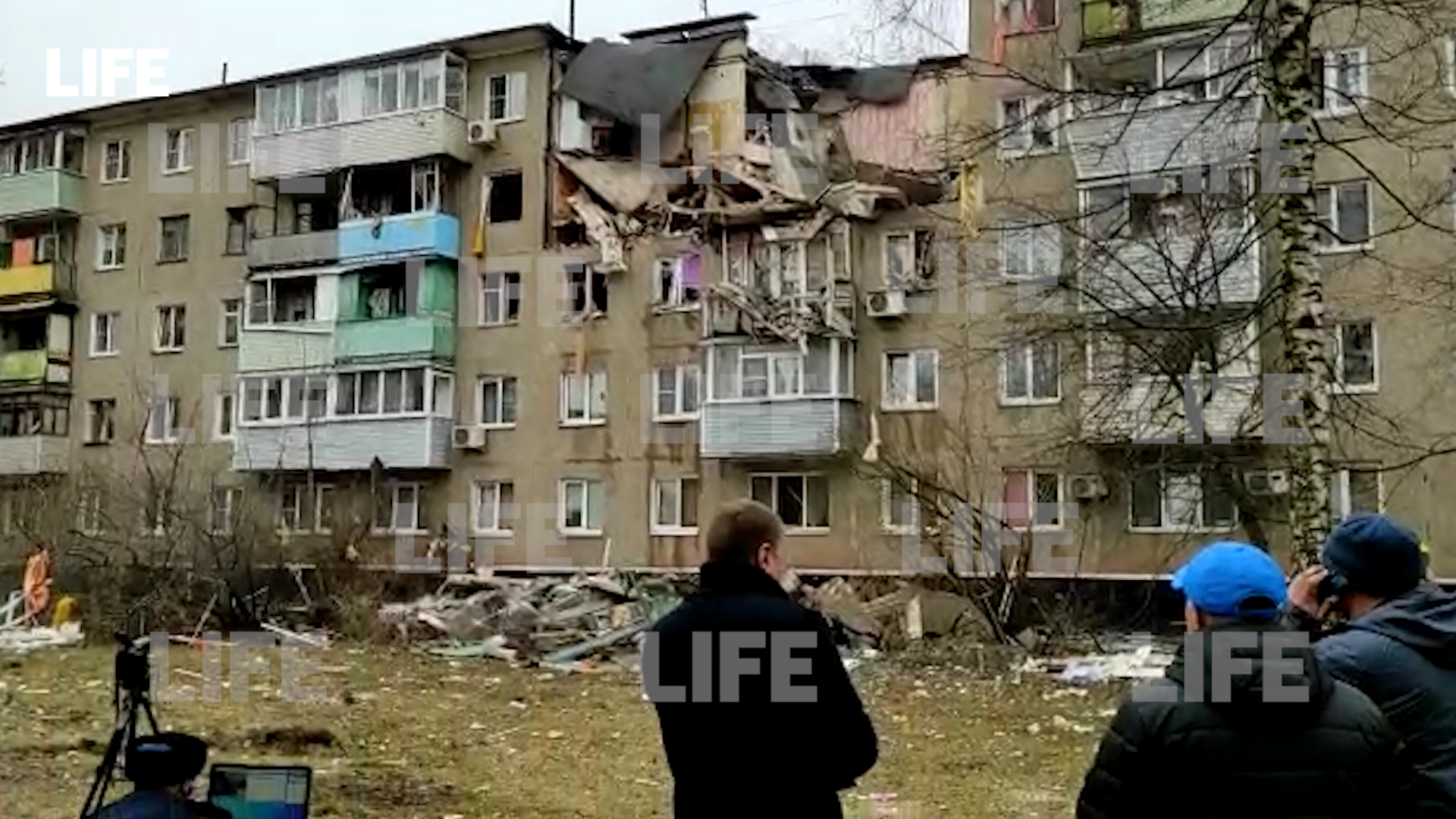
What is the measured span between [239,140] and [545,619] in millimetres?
20053

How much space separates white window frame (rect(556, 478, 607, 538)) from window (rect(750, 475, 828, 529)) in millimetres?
3593

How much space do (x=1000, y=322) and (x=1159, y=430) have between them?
4847 millimetres

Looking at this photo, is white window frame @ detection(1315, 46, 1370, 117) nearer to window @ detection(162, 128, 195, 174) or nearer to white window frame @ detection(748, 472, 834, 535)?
white window frame @ detection(748, 472, 834, 535)

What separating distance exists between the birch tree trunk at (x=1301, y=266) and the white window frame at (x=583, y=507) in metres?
23.0

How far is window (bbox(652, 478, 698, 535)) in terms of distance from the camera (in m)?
29.2

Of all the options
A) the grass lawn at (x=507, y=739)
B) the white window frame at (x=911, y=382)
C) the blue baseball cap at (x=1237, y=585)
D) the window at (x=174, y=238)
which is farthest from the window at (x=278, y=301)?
the blue baseball cap at (x=1237, y=585)

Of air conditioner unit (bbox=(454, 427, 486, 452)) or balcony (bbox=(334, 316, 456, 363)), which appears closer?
air conditioner unit (bbox=(454, 427, 486, 452))

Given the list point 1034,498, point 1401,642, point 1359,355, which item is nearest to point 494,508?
point 1034,498

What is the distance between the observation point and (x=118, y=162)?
3853cm

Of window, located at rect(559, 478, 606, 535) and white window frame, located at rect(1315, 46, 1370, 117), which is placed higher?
white window frame, located at rect(1315, 46, 1370, 117)

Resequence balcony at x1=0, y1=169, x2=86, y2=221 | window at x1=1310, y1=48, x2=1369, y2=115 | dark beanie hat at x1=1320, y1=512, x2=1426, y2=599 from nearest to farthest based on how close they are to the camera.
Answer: dark beanie hat at x1=1320, y1=512, x2=1426, y2=599 < window at x1=1310, y1=48, x2=1369, y2=115 < balcony at x1=0, y1=169, x2=86, y2=221

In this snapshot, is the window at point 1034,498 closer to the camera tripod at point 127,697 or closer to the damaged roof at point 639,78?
the damaged roof at point 639,78

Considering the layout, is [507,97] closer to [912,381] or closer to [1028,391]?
[912,381]

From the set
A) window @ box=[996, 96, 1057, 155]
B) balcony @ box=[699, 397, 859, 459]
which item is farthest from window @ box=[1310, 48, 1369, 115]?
balcony @ box=[699, 397, 859, 459]
